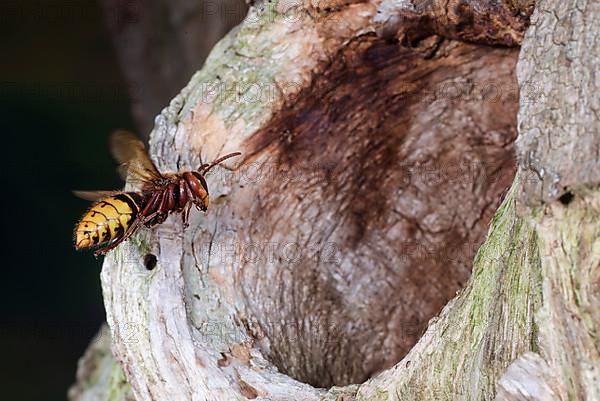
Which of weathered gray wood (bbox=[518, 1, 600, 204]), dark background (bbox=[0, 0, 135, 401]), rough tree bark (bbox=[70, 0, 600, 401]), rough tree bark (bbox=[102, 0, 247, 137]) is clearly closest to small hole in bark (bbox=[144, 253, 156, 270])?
rough tree bark (bbox=[70, 0, 600, 401])

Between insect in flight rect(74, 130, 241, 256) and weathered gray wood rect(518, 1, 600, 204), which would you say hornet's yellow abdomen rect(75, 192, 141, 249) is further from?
weathered gray wood rect(518, 1, 600, 204)

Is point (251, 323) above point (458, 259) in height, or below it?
above

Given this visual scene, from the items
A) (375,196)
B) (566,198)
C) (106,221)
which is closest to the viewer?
(566,198)

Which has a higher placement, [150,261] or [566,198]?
[150,261]

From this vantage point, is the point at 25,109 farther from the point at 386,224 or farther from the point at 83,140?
the point at 386,224

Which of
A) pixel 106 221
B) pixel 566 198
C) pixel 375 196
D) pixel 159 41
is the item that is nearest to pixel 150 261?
pixel 106 221

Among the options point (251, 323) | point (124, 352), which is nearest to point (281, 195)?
point (251, 323)

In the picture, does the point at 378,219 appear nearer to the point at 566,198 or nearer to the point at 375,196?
the point at 375,196
